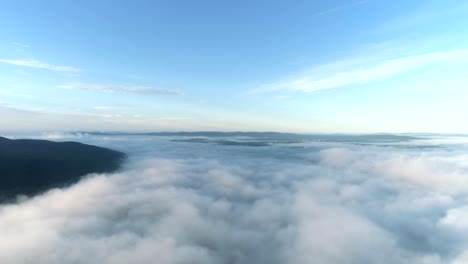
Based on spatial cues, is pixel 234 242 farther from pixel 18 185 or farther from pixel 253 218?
pixel 18 185

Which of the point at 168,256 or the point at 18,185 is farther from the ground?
the point at 18,185

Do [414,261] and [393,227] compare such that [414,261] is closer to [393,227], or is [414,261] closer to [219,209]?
[393,227]

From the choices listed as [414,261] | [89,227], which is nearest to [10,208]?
[89,227]

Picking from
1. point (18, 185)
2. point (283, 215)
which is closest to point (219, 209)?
point (283, 215)

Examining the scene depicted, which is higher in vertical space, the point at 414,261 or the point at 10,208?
the point at 10,208

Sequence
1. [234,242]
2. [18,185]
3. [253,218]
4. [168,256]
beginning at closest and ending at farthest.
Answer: [168,256]
[234,242]
[253,218]
[18,185]

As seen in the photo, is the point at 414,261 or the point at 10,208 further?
the point at 10,208

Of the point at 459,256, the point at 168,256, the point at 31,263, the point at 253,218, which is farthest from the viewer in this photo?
the point at 253,218

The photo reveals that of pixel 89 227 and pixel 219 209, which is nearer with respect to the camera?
pixel 89 227

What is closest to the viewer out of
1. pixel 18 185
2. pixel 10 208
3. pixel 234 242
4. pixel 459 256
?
pixel 459 256

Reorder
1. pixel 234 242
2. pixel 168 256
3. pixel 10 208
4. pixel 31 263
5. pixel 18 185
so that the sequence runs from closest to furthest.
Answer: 1. pixel 31 263
2. pixel 168 256
3. pixel 234 242
4. pixel 10 208
5. pixel 18 185
